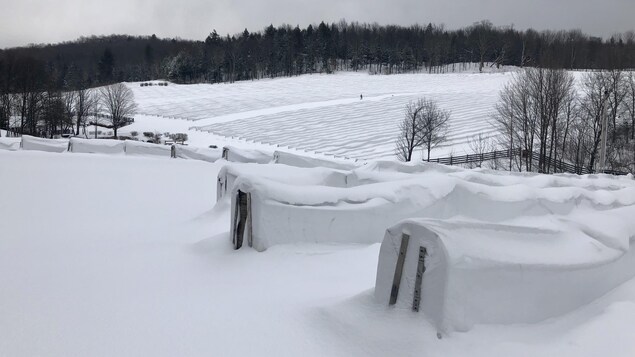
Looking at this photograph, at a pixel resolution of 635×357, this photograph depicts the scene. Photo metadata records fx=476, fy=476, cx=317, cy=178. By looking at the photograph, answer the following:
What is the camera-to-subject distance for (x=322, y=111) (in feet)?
214

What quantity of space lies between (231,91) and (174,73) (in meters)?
39.8

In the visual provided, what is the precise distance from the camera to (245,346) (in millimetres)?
5355

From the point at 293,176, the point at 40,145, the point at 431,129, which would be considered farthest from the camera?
the point at 431,129

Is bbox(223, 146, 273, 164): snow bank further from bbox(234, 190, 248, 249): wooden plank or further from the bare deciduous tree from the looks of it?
the bare deciduous tree

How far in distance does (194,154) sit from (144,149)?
2.84 m

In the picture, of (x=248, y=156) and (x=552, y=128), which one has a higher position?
(x=552, y=128)

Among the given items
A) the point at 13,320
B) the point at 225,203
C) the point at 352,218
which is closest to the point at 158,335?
the point at 13,320

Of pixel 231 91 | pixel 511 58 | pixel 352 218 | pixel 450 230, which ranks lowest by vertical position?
pixel 352 218

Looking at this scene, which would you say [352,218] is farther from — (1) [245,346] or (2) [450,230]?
(1) [245,346]

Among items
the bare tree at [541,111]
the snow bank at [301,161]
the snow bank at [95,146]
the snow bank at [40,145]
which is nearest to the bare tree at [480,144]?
the bare tree at [541,111]

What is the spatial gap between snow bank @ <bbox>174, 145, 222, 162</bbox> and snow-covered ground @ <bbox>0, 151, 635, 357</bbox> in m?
15.7

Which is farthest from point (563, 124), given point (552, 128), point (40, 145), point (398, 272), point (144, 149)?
point (398, 272)

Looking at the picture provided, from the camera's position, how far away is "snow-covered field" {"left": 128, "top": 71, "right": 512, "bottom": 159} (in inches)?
1921

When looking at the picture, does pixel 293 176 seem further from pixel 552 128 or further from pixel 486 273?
pixel 552 128
